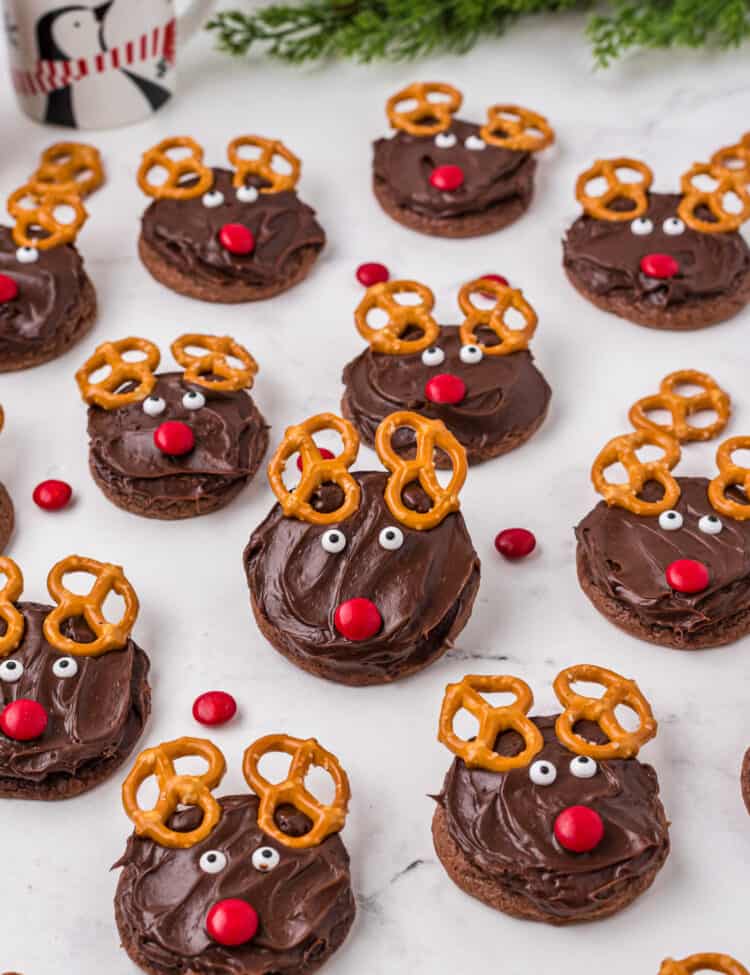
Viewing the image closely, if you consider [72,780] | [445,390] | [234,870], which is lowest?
[72,780]

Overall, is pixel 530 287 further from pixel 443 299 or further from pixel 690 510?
pixel 690 510

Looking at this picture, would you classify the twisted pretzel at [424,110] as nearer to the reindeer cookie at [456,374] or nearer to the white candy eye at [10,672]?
the reindeer cookie at [456,374]

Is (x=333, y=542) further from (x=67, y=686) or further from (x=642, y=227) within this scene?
(x=642, y=227)

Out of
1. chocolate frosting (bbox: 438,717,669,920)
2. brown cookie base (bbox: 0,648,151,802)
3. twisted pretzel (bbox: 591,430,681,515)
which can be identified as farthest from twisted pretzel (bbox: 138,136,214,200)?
chocolate frosting (bbox: 438,717,669,920)

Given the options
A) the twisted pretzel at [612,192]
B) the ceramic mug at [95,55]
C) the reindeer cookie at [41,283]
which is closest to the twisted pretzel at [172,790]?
the reindeer cookie at [41,283]

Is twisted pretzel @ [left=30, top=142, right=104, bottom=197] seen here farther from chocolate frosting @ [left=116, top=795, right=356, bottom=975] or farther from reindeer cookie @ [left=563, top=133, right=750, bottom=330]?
chocolate frosting @ [left=116, top=795, right=356, bottom=975]

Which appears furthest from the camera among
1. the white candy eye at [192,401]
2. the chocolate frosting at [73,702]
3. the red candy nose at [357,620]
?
the white candy eye at [192,401]

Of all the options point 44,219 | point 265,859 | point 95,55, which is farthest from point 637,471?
point 95,55
